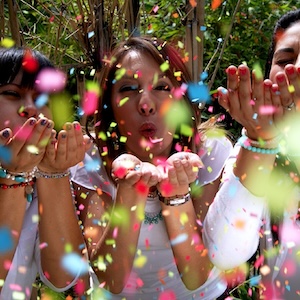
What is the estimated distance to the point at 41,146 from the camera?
978mm

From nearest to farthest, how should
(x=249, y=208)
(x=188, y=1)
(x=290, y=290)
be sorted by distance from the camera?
(x=249, y=208) < (x=290, y=290) < (x=188, y=1)

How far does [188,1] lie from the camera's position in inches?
64.3

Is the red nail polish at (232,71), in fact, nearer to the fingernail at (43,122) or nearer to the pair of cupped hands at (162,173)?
the pair of cupped hands at (162,173)

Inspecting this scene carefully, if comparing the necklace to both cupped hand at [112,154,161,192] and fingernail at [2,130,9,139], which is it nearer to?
cupped hand at [112,154,161,192]

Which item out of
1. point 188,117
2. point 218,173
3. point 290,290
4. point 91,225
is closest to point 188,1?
point 188,117

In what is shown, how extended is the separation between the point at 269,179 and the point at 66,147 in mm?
407

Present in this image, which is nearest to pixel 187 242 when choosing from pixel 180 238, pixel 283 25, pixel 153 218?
pixel 180 238

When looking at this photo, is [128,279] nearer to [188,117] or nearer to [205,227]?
[205,227]

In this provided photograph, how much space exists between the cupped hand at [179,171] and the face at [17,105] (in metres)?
0.30

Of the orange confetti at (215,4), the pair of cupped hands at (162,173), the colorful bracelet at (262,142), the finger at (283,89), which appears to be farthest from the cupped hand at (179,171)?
the orange confetti at (215,4)

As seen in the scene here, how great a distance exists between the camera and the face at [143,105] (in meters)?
1.19

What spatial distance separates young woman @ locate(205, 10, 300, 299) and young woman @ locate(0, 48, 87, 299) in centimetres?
31

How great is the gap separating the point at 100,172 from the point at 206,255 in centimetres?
35

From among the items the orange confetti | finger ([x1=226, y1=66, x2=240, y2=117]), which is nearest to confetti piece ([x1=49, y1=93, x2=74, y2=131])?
finger ([x1=226, y1=66, x2=240, y2=117])
